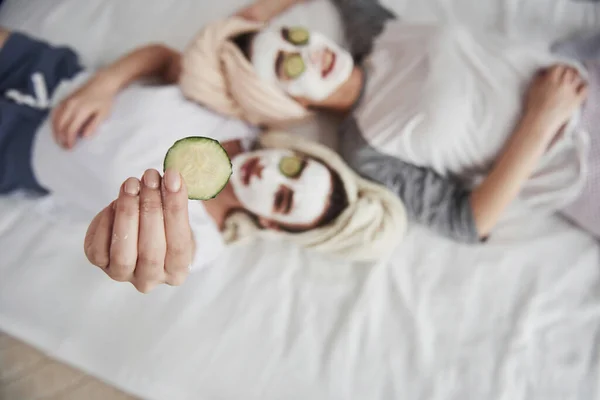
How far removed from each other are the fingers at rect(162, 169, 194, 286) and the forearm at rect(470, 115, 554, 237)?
480 mm

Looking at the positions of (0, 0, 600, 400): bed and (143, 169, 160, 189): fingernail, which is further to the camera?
(0, 0, 600, 400): bed

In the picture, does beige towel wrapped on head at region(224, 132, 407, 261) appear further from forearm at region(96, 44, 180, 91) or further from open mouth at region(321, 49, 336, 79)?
forearm at region(96, 44, 180, 91)

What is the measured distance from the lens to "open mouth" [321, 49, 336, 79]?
2.49 ft

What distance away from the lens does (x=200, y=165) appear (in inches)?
13.7

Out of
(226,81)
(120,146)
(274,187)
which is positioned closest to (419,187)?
(274,187)

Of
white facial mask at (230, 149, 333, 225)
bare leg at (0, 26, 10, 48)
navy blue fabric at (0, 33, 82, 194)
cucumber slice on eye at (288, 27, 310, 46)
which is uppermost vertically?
bare leg at (0, 26, 10, 48)

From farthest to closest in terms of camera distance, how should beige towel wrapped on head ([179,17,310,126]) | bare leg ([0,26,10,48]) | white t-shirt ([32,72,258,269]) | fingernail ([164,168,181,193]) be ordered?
bare leg ([0,26,10,48]) < beige towel wrapped on head ([179,17,310,126]) < white t-shirt ([32,72,258,269]) < fingernail ([164,168,181,193])

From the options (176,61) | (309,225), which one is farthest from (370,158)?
(176,61)

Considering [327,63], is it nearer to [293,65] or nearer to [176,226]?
[293,65]

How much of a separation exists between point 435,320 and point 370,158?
27cm

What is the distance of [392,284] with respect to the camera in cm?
76

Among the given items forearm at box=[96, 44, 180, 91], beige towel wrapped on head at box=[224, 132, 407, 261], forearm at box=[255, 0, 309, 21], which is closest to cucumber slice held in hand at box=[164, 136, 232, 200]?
beige towel wrapped on head at box=[224, 132, 407, 261]

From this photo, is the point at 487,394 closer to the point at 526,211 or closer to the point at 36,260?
the point at 526,211

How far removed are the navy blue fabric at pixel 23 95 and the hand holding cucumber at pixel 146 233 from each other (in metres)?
0.45
